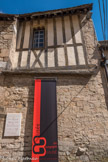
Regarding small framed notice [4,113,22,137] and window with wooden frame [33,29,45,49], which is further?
window with wooden frame [33,29,45,49]

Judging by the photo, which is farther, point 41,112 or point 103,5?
point 41,112

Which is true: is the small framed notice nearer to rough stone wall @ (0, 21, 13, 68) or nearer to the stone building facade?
the stone building facade

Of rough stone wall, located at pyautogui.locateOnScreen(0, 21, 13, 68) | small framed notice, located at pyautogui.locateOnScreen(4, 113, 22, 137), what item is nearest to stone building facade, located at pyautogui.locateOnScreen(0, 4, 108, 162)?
rough stone wall, located at pyautogui.locateOnScreen(0, 21, 13, 68)

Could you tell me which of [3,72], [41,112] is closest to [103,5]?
[41,112]

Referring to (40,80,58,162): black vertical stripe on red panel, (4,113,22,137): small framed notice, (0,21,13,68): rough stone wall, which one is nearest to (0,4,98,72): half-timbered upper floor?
(0,21,13,68): rough stone wall

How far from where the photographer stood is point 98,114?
11.5 feet

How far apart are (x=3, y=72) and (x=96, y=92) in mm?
2990

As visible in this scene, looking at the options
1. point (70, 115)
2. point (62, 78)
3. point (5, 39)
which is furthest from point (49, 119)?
point (5, 39)

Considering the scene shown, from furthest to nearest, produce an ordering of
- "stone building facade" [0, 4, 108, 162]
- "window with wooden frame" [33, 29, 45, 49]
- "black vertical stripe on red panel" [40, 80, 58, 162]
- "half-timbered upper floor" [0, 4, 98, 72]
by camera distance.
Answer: "window with wooden frame" [33, 29, 45, 49], "half-timbered upper floor" [0, 4, 98, 72], "stone building facade" [0, 4, 108, 162], "black vertical stripe on red panel" [40, 80, 58, 162]

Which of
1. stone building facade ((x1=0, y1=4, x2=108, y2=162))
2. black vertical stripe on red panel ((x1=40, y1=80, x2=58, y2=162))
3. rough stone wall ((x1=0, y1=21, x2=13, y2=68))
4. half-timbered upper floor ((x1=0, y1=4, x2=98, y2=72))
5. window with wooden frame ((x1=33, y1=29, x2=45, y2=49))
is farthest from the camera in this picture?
window with wooden frame ((x1=33, y1=29, x2=45, y2=49))

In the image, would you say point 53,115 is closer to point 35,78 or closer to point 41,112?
point 41,112

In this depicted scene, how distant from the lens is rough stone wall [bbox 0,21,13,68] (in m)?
4.12

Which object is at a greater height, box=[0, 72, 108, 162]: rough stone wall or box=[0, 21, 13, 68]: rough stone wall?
box=[0, 21, 13, 68]: rough stone wall

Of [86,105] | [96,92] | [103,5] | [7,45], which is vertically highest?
[7,45]
